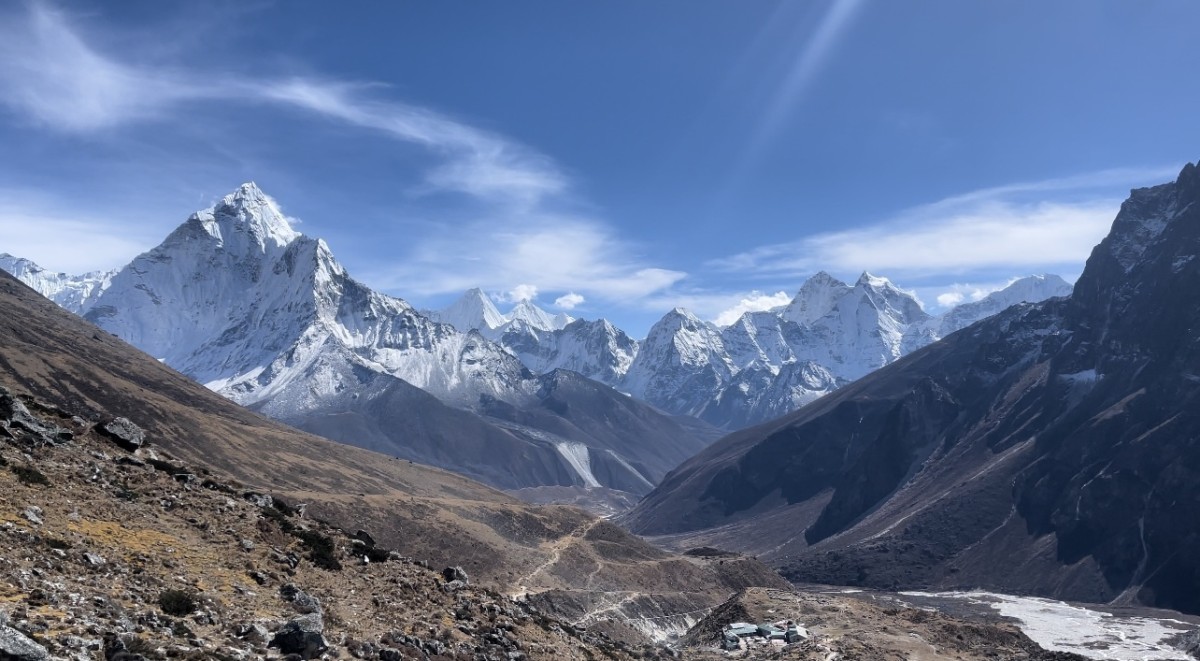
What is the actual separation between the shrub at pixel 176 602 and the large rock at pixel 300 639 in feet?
10.1

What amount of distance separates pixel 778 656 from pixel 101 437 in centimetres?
7240

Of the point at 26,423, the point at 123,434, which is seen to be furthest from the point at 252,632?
the point at 123,434

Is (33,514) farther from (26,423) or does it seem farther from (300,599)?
(26,423)

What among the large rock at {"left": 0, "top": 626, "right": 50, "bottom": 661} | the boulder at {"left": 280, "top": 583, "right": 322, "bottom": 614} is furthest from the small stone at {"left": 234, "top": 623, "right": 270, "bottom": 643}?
the large rock at {"left": 0, "top": 626, "right": 50, "bottom": 661}


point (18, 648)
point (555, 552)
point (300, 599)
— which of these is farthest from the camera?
point (555, 552)

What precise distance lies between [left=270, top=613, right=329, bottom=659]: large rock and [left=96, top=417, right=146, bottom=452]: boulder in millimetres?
28633

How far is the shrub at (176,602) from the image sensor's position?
29938 mm

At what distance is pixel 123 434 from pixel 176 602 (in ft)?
91.5

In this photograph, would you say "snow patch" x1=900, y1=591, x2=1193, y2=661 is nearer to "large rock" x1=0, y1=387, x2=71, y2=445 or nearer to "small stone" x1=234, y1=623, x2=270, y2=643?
"small stone" x1=234, y1=623, x2=270, y2=643

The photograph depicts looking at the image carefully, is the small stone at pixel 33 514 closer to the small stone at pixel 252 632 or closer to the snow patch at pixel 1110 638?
the small stone at pixel 252 632

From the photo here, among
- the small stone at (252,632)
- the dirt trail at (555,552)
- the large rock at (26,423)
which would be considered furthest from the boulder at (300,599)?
the dirt trail at (555,552)

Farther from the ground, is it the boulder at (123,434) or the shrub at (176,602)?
the boulder at (123,434)

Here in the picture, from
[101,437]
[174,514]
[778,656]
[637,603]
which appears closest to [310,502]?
[637,603]

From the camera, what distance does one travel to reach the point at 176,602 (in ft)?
99.5
